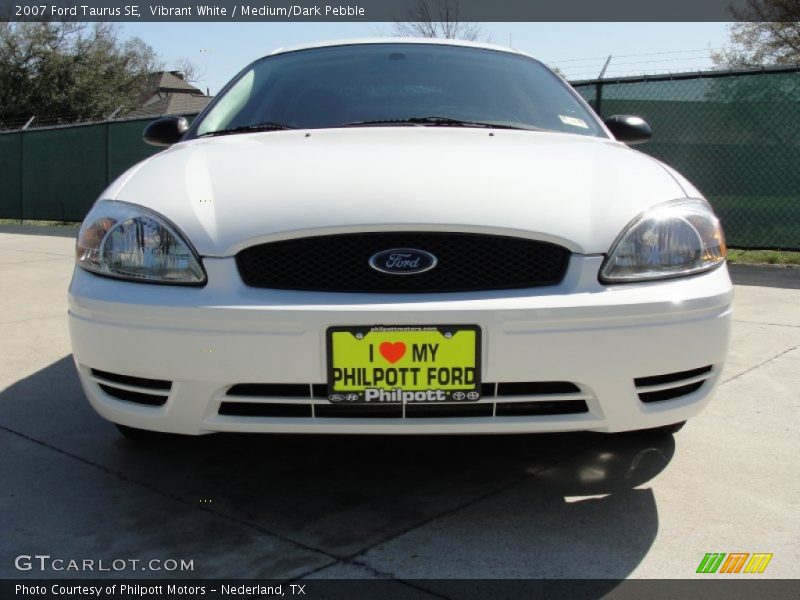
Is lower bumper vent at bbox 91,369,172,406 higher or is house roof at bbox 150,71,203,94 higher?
lower bumper vent at bbox 91,369,172,406

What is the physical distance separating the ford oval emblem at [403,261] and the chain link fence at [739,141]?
6.51 meters

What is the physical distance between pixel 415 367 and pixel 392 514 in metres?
0.54

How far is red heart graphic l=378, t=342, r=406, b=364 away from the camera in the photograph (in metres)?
2.06

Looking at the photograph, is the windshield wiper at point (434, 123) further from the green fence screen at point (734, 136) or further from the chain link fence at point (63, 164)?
the chain link fence at point (63, 164)

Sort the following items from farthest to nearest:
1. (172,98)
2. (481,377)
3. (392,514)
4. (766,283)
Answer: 1. (172,98)
2. (766,283)
3. (392,514)
4. (481,377)

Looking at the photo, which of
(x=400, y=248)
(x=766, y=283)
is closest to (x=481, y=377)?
(x=400, y=248)

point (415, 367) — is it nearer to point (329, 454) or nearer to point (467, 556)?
point (467, 556)

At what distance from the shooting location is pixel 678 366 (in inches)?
86.9

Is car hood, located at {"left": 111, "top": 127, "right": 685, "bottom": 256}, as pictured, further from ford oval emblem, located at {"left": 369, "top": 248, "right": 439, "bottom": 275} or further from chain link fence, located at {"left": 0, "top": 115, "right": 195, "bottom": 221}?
chain link fence, located at {"left": 0, "top": 115, "right": 195, "bottom": 221}

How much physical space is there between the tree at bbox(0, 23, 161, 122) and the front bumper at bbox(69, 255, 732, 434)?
38792 mm

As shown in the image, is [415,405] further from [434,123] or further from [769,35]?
[769,35]

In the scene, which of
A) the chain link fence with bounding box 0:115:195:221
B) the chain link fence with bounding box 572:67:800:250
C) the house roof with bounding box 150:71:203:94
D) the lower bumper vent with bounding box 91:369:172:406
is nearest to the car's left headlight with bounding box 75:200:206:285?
the lower bumper vent with bounding box 91:369:172:406

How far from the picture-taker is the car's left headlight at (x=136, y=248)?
7.30 feet
